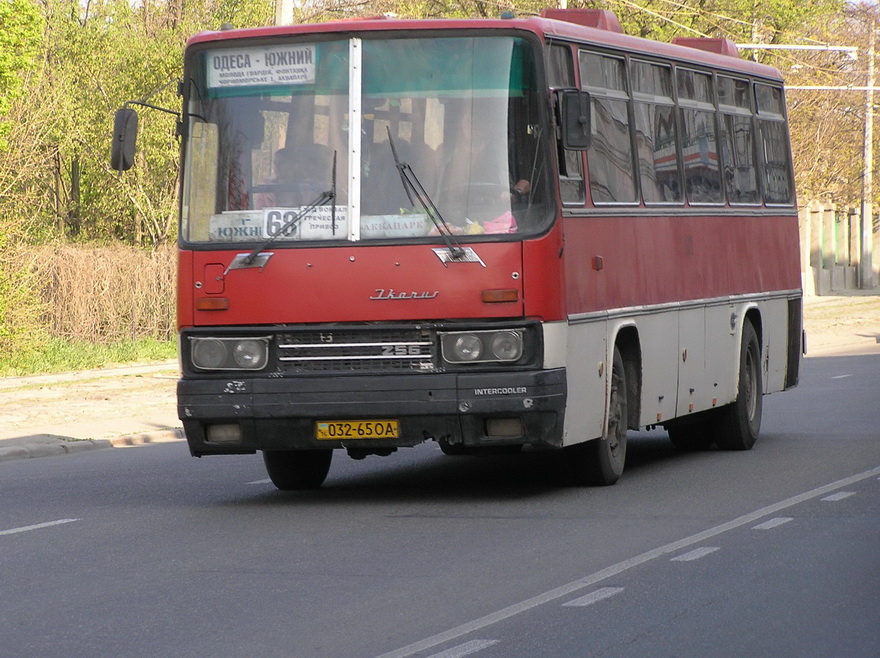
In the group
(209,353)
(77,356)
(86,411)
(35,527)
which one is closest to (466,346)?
(209,353)

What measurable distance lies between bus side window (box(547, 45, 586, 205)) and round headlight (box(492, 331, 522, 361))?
1030 millimetres

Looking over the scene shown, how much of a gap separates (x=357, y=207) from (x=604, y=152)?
7.51ft

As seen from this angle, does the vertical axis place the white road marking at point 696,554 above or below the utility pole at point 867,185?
below

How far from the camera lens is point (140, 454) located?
17.2 meters

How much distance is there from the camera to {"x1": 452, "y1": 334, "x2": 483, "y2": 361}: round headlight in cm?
1135

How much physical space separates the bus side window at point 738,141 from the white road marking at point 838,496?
4.32 metres

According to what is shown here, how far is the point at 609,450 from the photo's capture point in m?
12.8

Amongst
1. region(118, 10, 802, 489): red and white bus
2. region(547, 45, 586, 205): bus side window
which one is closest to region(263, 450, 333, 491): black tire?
region(118, 10, 802, 489): red and white bus

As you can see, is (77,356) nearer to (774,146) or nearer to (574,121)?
(774,146)

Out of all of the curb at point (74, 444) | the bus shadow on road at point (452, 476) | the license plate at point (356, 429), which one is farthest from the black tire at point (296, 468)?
the curb at point (74, 444)

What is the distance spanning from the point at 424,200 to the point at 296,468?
Answer: 2.68 m

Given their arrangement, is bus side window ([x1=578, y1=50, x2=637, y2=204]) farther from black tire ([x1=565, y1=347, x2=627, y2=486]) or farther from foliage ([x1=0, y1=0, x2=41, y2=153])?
foliage ([x1=0, y1=0, x2=41, y2=153])

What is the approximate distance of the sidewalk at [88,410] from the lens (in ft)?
59.6

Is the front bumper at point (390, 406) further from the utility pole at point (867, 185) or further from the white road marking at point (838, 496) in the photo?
the utility pole at point (867, 185)
